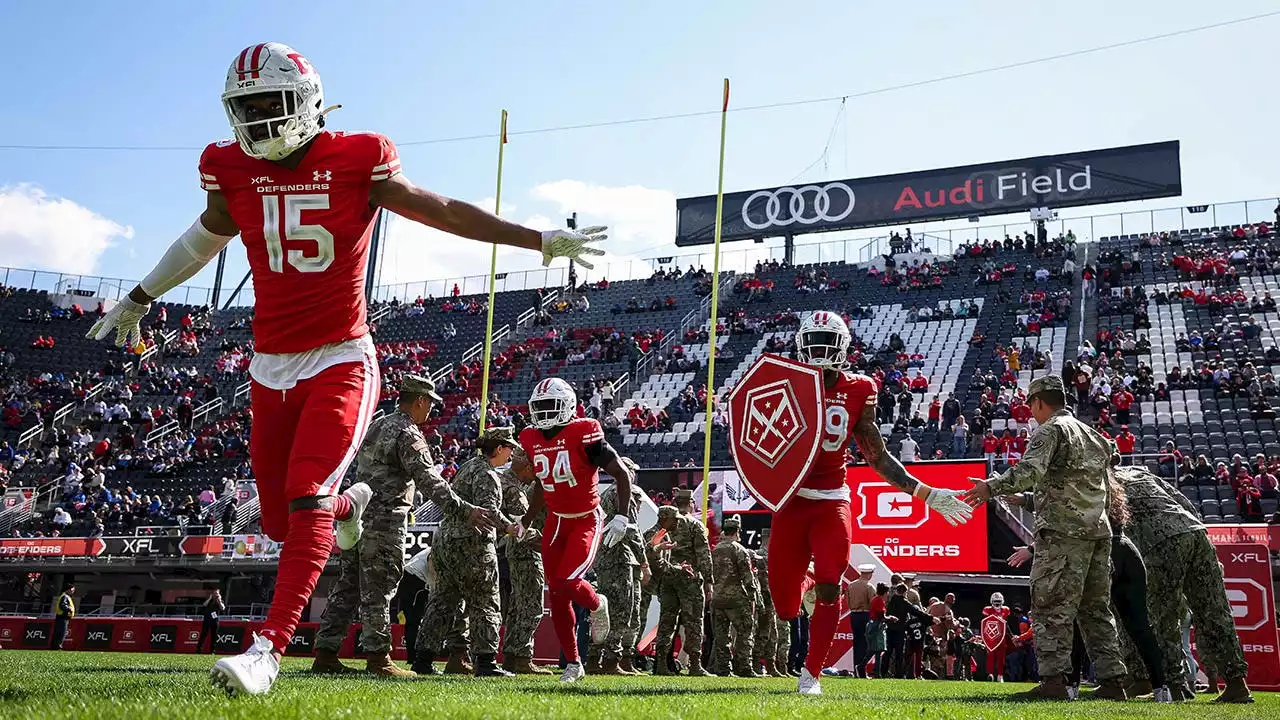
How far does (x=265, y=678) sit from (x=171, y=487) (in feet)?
108

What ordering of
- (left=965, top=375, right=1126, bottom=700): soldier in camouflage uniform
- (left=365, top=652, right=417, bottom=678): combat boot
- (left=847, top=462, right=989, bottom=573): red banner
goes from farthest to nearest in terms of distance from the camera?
(left=847, top=462, right=989, bottom=573): red banner → (left=365, top=652, right=417, bottom=678): combat boot → (left=965, top=375, right=1126, bottom=700): soldier in camouflage uniform

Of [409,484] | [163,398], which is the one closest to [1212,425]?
[409,484]

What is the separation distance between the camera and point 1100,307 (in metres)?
36.0

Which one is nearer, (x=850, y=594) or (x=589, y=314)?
(x=850, y=594)

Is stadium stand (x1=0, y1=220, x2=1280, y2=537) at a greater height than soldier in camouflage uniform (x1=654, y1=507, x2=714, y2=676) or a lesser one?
greater

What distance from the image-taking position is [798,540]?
7918mm

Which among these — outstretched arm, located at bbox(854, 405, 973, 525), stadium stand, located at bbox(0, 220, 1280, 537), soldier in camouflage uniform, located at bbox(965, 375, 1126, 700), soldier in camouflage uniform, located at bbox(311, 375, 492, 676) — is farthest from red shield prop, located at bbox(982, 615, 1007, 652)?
soldier in camouflage uniform, located at bbox(311, 375, 492, 676)

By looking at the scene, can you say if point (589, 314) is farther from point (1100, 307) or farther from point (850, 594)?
point (850, 594)

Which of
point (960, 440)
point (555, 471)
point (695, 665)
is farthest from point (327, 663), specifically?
point (960, 440)

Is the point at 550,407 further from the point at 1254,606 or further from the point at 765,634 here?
the point at 1254,606

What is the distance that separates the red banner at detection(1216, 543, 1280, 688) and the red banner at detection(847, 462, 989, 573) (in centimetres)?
892

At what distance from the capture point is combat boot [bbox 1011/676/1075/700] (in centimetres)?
764

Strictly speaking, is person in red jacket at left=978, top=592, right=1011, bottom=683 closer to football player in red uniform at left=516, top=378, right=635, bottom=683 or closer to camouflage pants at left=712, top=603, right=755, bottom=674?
camouflage pants at left=712, top=603, right=755, bottom=674

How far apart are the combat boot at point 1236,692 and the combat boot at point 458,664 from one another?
6229 millimetres
